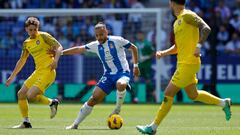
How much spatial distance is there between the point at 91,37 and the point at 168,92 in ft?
54.6

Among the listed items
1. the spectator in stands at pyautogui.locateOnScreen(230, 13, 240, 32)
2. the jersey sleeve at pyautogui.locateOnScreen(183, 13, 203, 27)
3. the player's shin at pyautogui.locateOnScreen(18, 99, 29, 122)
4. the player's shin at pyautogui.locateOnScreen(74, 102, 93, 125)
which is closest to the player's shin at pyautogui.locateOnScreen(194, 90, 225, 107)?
the jersey sleeve at pyautogui.locateOnScreen(183, 13, 203, 27)

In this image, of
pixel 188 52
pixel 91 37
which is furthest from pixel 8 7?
pixel 188 52

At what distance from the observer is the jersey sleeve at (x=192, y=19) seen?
13.7m

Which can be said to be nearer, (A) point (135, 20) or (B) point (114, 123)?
(B) point (114, 123)

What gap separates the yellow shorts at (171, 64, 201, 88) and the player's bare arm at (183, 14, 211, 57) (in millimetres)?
458

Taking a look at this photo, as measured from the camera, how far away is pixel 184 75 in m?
13.8

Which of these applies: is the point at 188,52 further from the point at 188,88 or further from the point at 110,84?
the point at 110,84

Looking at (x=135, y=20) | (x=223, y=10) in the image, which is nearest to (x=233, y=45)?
(x=223, y=10)

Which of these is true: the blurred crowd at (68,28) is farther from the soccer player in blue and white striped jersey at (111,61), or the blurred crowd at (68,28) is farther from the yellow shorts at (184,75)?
the yellow shorts at (184,75)

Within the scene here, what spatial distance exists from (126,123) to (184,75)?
401 cm

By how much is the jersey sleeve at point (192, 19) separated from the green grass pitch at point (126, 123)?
Answer: 200cm

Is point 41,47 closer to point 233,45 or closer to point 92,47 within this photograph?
point 92,47

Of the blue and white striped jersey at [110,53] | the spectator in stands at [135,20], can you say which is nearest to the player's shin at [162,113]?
the blue and white striped jersey at [110,53]

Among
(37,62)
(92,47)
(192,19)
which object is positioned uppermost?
(192,19)
